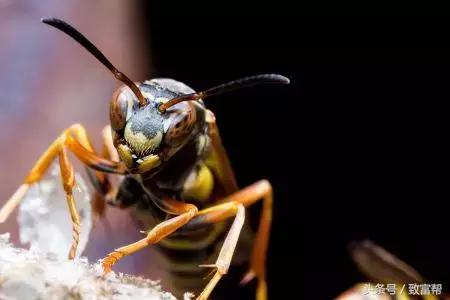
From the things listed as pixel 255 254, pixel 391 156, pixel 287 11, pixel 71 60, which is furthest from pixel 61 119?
pixel 391 156

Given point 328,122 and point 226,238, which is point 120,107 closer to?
point 226,238

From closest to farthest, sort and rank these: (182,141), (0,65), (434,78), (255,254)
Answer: (182,141) → (255,254) → (0,65) → (434,78)

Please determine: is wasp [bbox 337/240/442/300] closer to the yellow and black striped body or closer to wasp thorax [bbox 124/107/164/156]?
the yellow and black striped body

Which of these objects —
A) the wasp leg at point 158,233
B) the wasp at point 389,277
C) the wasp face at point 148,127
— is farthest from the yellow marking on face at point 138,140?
the wasp at point 389,277

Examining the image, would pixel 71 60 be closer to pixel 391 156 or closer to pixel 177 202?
pixel 177 202

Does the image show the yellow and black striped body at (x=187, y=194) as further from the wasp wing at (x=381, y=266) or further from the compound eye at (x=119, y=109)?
the wasp wing at (x=381, y=266)

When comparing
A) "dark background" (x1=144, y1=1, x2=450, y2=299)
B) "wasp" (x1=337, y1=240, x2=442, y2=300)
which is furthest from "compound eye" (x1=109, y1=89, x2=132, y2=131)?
"dark background" (x1=144, y1=1, x2=450, y2=299)

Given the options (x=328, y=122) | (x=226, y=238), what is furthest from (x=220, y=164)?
(x=328, y=122)
